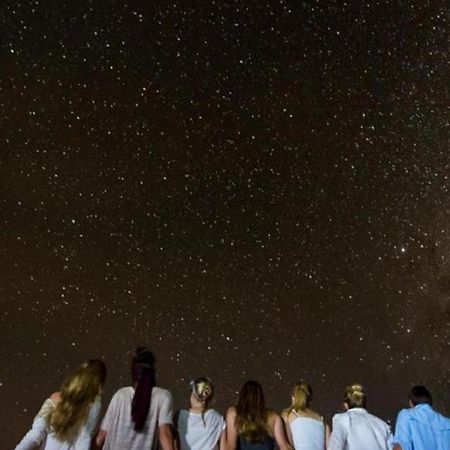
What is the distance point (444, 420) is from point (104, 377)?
2.85m

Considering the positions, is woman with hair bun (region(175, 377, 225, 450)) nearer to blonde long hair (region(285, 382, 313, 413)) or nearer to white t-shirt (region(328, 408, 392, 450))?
blonde long hair (region(285, 382, 313, 413))

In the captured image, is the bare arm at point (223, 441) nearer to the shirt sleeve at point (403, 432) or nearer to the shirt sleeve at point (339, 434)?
the shirt sleeve at point (339, 434)

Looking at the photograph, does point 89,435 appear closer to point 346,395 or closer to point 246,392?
point 246,392

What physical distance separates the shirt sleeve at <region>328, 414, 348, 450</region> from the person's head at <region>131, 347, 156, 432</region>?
1692mm

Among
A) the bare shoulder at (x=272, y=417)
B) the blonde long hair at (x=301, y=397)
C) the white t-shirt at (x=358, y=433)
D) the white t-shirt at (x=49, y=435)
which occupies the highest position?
the blonde long hair at (x=301, y=397)

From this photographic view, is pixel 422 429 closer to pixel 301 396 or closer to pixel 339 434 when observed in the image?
pixel 339 434

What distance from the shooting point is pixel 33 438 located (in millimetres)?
4719

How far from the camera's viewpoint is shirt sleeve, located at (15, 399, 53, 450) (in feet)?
15.4

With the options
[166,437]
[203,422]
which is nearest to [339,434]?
[203,422]

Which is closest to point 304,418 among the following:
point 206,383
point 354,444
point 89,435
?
point 354,444

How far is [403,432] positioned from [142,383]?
231cm

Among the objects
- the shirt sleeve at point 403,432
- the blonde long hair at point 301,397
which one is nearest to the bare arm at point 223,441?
the blonde long hair at point 301,397

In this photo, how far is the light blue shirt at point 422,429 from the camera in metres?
5.80

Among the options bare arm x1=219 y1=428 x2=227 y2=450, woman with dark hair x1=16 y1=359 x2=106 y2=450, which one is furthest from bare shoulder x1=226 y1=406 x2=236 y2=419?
woman with dark hair x1=16 y1=359 x2=106 y2=450
